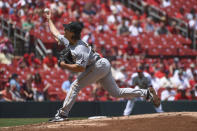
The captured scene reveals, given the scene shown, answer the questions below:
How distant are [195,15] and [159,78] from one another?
7.98m

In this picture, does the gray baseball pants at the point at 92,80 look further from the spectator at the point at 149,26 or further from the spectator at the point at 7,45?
the spectator at the point at 149,26

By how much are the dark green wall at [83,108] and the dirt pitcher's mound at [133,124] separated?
6.02m

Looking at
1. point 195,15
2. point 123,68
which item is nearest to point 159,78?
point 123,68

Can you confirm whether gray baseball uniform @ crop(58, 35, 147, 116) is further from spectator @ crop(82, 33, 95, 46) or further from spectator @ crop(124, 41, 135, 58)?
spectator @ crop(124, 41, 135, 58)

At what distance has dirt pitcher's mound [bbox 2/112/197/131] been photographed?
7836mm

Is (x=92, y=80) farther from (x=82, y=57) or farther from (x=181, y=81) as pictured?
(x=181, y=81)

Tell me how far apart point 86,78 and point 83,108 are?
6195 mm

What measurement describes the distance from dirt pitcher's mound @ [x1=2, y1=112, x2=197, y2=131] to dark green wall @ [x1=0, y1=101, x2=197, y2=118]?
19.8ft

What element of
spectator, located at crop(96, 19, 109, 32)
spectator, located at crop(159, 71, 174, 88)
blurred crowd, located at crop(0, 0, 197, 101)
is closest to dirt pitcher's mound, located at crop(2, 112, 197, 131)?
blurred crowd, located at crop(0, 0, 197, 101)

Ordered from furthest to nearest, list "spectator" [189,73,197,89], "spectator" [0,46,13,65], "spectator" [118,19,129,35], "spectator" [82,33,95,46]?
"spectator" [118,19,129,35], "spectator" [189,73,197,89], "spectator" [82,33,95,46], "spectator" [0,46,13,65]

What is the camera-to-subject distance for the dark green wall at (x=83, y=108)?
578 inches

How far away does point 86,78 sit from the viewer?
30.1 ft

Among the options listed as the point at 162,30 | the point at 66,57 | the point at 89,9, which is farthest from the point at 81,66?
the point at 162,30

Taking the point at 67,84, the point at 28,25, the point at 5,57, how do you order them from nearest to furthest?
the point at 67,84
the point at 5,57
the point at 28,25
